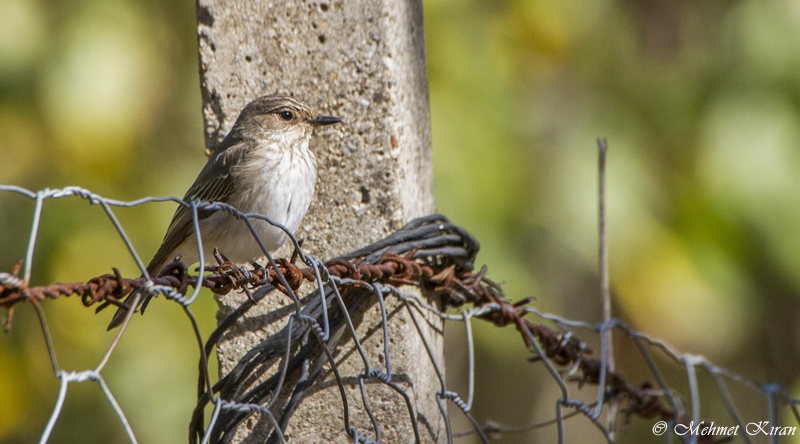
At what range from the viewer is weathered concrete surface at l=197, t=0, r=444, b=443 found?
8.14 ft

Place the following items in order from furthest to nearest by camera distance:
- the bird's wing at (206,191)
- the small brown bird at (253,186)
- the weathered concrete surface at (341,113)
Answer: the bird's wing at (206,191), the small brown bird at (253,186), the weathered concrete surface at (341,113)

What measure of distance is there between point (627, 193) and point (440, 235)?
85.9 inches

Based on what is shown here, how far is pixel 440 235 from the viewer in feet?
8.54

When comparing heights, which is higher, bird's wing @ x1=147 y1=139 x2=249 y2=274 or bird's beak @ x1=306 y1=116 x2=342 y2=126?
bird's beak @ x1=306 y1=116 x2=342 y2=126

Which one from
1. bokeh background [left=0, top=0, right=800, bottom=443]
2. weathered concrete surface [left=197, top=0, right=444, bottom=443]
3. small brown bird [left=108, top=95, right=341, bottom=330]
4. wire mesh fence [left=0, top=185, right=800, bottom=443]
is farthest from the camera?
bokeh background [left=0, top=0, right=800, bottom=443]

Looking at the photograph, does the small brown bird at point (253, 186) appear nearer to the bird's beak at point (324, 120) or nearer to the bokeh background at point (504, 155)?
the bird's beak at point (324, 120)

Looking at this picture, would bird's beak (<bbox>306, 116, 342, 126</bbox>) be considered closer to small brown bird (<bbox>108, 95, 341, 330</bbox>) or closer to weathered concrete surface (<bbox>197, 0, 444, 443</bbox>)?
weathered concrete surface (<bbox>197, 0, 444, 443</bbox>)

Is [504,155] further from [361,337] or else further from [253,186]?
[361,337]

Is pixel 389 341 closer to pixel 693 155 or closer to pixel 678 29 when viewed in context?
pixel 693 155

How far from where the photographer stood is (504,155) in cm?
445

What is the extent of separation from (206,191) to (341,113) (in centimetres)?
107

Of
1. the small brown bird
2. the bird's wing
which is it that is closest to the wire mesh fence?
the small brown bird

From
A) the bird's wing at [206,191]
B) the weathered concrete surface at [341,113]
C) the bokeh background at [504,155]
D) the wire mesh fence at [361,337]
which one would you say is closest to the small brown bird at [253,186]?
the bird's wing at [206,191]

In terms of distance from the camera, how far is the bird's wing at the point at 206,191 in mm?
3109
